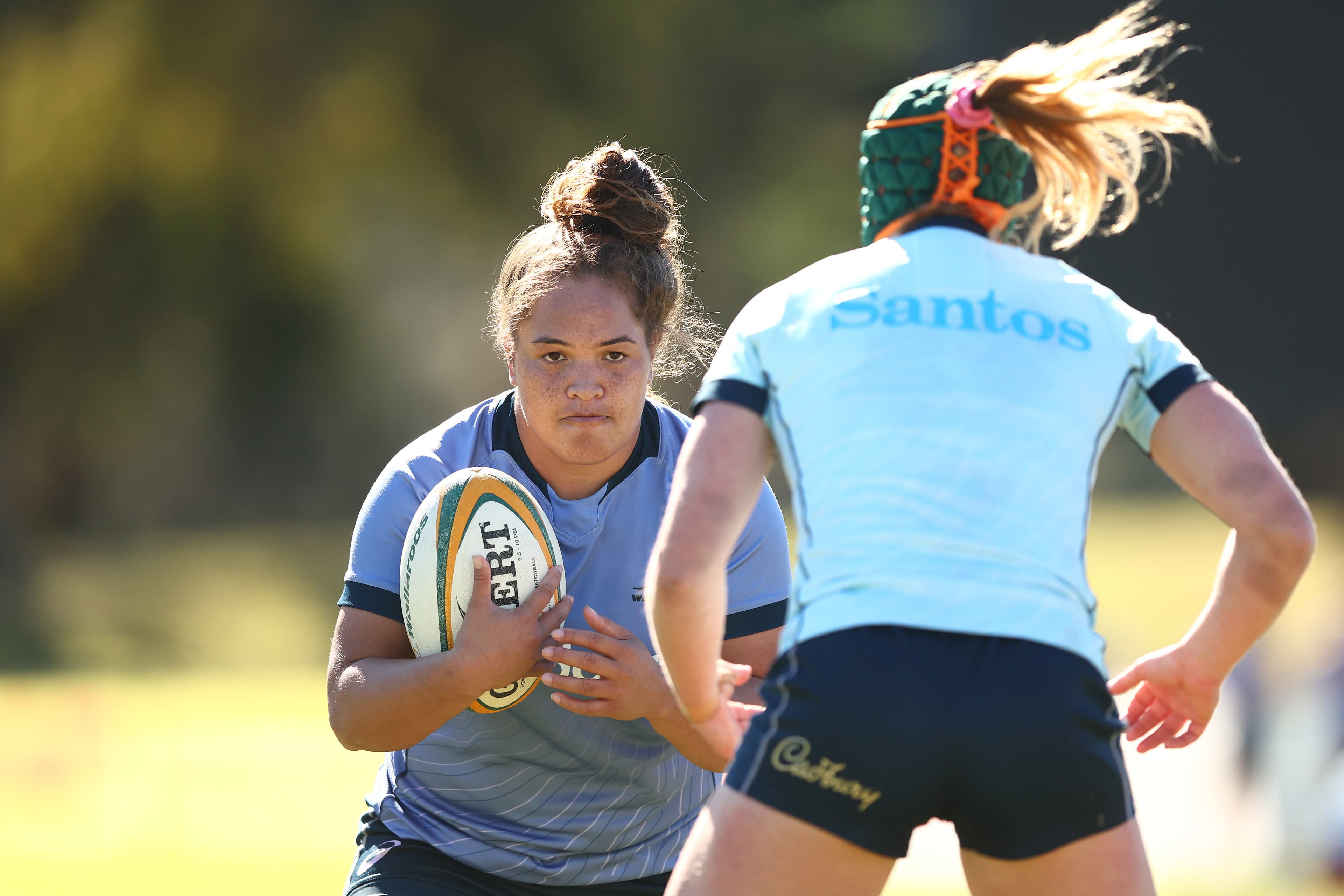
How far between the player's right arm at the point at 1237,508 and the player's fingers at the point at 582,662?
918mm

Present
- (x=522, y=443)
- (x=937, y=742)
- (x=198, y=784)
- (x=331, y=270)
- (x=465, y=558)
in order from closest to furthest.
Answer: (x=937, y=742) < (x=465, y=558) < (x=522, y=443) < (x=198, y=784) < (x=331, y=270)

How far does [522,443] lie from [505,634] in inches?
22.0

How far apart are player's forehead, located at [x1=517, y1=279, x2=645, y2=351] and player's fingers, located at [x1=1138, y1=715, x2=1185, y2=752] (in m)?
1.28

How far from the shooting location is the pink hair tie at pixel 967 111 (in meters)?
2.11

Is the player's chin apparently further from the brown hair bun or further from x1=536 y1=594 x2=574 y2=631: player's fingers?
the brown hair bun

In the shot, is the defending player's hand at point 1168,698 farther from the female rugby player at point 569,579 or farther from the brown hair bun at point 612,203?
the brown hair bun at point 612,203

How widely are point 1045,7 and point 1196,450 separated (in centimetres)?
1110

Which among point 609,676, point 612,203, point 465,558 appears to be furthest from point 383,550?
point 612,203

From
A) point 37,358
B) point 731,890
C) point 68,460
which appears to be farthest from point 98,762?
point 68,460

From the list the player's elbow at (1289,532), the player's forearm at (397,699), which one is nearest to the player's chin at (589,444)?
the player's forearm at (397,699)

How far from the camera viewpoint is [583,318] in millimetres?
2967

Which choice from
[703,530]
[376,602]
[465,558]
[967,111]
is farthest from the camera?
[376,602]

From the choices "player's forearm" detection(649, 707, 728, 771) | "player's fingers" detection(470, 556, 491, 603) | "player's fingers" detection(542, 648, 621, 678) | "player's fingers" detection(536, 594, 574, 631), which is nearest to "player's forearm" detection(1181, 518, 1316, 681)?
"player's forearm" detection(649, 707, 728, 771)

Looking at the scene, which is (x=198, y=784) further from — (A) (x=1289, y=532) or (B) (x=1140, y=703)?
(A) (x=1289, y=532)
